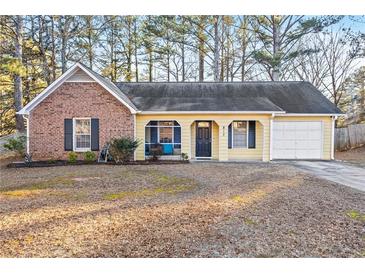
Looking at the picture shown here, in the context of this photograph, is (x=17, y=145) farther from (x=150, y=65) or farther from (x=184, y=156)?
(x=150, y=65)

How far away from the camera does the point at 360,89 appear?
2416 cm

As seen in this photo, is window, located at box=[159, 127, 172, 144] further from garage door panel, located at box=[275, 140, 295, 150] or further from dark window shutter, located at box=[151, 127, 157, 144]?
garage door panel, located at box=[275, 140, 295, 150]

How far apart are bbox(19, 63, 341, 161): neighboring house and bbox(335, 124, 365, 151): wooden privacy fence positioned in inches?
203

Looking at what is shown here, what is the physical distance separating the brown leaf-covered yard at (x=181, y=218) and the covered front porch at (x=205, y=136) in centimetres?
504

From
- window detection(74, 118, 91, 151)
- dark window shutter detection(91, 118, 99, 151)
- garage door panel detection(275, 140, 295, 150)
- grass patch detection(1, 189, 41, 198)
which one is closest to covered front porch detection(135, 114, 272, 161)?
garage door panel detection(275, 140, 295, 150)

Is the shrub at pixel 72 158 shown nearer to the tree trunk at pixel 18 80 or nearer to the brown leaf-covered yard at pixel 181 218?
the brown leaf-covered yard at pixel 181 218

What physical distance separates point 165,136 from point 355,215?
10.3 meters

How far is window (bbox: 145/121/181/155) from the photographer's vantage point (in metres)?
14.2

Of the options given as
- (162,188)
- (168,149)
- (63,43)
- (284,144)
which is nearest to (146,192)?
(162,188)

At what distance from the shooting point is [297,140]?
13984 millimetres

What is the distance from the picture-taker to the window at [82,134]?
1292 centimetres

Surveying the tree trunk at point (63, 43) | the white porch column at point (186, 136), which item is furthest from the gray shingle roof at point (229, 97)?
the tree trunk at point (63, 43)
